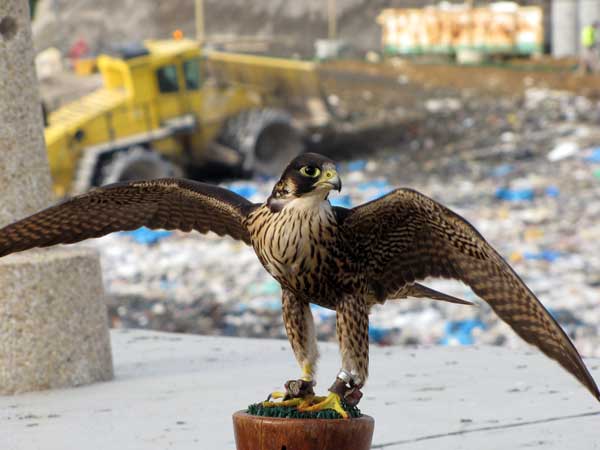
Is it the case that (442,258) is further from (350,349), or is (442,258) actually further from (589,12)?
(589,12)

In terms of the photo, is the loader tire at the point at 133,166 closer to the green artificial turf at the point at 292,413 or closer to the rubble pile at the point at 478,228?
the rubble pile at the point at 478,228

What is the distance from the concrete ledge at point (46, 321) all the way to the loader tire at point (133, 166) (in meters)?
9.74

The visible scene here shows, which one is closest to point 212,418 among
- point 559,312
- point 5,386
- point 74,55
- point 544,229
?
point 5,386

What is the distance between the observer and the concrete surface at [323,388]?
15.8 ft

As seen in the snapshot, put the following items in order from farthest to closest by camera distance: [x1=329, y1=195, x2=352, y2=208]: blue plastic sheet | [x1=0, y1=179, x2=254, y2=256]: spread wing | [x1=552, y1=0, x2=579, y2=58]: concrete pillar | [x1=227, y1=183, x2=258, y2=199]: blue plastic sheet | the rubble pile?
1. [x1=552, y1=0, x2=579, y2=58]: concrete pillar
2. [x1=227, y1=183, x2=258, y2=199]: blue plastic sheet
3. [x1=329, y1=195, x2=352, y2=208]: blue plastic sheet
4. the rubble pile
5. [x1=0, y1=179, x2=254, y2=256]: spread wing

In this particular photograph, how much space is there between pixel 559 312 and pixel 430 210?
5.66m

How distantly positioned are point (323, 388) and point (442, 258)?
2258 millimetres

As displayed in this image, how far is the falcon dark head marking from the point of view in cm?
313

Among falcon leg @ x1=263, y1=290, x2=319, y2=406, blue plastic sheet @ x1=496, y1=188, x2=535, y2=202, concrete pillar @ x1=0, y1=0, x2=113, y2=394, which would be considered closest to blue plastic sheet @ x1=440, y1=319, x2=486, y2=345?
concrete pillar @ x1=0, y1=0, x2=113, y2=394

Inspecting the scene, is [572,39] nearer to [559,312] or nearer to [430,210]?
[559,312]

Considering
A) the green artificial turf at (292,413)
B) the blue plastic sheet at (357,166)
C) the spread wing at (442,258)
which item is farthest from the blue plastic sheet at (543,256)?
the blue plastic sheet at (357,166)

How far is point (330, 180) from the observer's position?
311 cm

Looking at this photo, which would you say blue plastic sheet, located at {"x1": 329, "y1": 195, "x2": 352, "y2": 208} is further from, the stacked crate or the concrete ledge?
the stacked crate

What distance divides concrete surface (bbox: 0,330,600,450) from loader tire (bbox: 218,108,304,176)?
1095 cm
